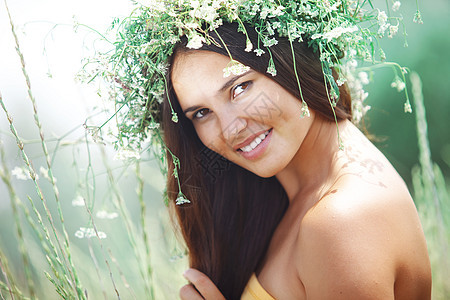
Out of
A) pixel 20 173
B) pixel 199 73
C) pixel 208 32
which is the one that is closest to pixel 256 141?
pixel 199 73

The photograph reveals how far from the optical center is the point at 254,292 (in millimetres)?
1936

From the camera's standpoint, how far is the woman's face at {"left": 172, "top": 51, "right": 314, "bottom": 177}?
5.74 feet

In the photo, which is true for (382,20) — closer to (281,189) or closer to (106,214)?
(281,189)

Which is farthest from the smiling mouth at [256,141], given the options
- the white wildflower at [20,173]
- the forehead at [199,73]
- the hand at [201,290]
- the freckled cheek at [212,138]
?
the white wildflower at [20,173]

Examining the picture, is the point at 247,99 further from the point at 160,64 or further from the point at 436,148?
the point at 436,148

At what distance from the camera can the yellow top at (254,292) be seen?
1.85 metres

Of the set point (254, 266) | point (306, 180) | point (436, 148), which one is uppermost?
point (306, 180)

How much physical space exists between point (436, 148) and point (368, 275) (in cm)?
419

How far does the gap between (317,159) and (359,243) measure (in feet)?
1.80

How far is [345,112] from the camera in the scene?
1.97m

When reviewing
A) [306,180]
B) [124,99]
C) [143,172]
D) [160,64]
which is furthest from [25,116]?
[306,180]

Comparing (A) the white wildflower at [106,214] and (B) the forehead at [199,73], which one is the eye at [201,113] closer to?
(B) the forehead at [199,73]

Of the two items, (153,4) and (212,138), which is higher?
(153,4)

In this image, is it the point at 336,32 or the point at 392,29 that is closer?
the point at 336,32
